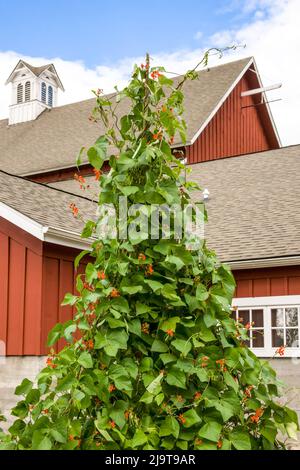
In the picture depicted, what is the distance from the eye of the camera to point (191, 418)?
2873 mm

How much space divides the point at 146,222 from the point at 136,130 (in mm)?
589

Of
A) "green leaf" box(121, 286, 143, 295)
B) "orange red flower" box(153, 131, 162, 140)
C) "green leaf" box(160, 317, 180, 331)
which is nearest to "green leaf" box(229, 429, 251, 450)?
"green leaf" box(160, 317, 180, 331)

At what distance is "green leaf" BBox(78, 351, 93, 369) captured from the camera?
9.45 feet

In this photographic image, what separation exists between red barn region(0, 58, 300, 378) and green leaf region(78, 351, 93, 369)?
1.22 meters

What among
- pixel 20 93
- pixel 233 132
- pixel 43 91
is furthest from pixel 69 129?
pixel 233 132

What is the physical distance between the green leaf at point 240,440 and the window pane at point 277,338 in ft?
22.7

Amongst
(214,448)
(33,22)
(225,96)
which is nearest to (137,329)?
(214,448)

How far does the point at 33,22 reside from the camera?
939 centimetres

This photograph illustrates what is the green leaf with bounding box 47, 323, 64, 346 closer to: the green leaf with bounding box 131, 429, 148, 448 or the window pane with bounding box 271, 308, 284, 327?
the green leaf with bounding box 131, 429, 148, 448

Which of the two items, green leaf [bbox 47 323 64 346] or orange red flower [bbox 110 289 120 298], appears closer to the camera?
orange red flower [bbox 110 289 120 298]

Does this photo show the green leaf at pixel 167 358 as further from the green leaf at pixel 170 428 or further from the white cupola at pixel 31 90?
the white cupola at pixel 31 90

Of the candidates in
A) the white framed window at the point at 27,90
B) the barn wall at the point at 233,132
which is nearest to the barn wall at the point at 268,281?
the barn wall at the point at 233,132
